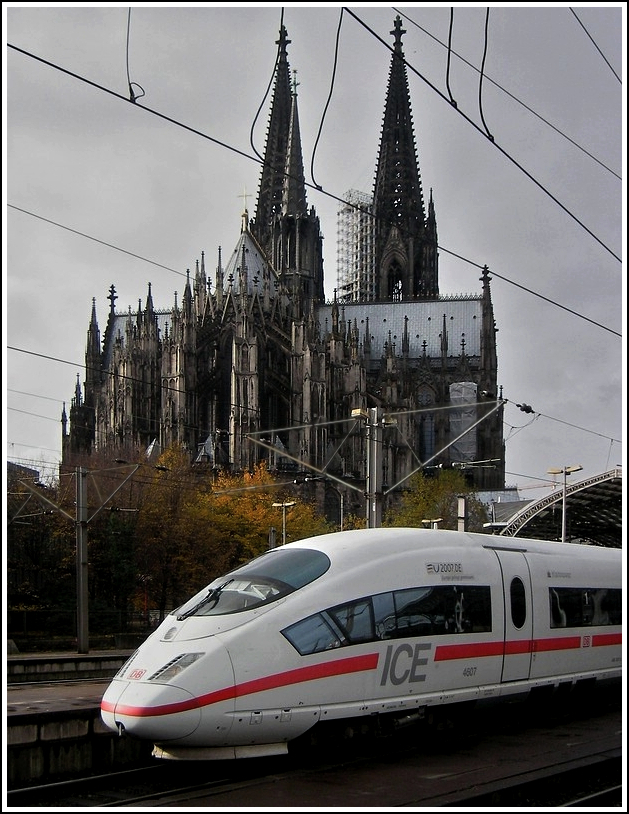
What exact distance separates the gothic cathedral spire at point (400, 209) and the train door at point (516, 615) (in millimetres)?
95255

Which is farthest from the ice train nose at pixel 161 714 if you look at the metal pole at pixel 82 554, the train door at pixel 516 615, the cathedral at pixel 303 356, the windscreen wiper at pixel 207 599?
the cathedral at pixel 303 356

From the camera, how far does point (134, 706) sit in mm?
12555

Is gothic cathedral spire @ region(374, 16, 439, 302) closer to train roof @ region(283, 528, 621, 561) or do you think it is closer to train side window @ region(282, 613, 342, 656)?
train roof @ region(283, 528, 621, 561)

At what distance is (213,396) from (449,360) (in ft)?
101

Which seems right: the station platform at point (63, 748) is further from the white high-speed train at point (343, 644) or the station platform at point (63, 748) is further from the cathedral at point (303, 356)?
the cathedral at point (303, 356)

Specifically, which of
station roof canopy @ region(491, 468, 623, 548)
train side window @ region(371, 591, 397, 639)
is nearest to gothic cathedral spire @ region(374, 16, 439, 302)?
station roof canopy @ region(491, 468, 623, 548)

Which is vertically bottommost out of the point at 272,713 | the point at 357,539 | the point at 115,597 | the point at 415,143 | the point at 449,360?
the point at 115,597

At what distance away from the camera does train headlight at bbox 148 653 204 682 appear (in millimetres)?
12711

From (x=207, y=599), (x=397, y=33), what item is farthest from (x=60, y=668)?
(x=397, y=33)

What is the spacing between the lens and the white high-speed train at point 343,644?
41.7ft

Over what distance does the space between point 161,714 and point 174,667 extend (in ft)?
1.96

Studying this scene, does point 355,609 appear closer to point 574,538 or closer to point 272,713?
point 272,713

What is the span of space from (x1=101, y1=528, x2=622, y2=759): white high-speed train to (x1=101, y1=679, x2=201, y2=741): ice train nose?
0.05 ft

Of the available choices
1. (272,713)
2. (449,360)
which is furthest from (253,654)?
(449,360)
